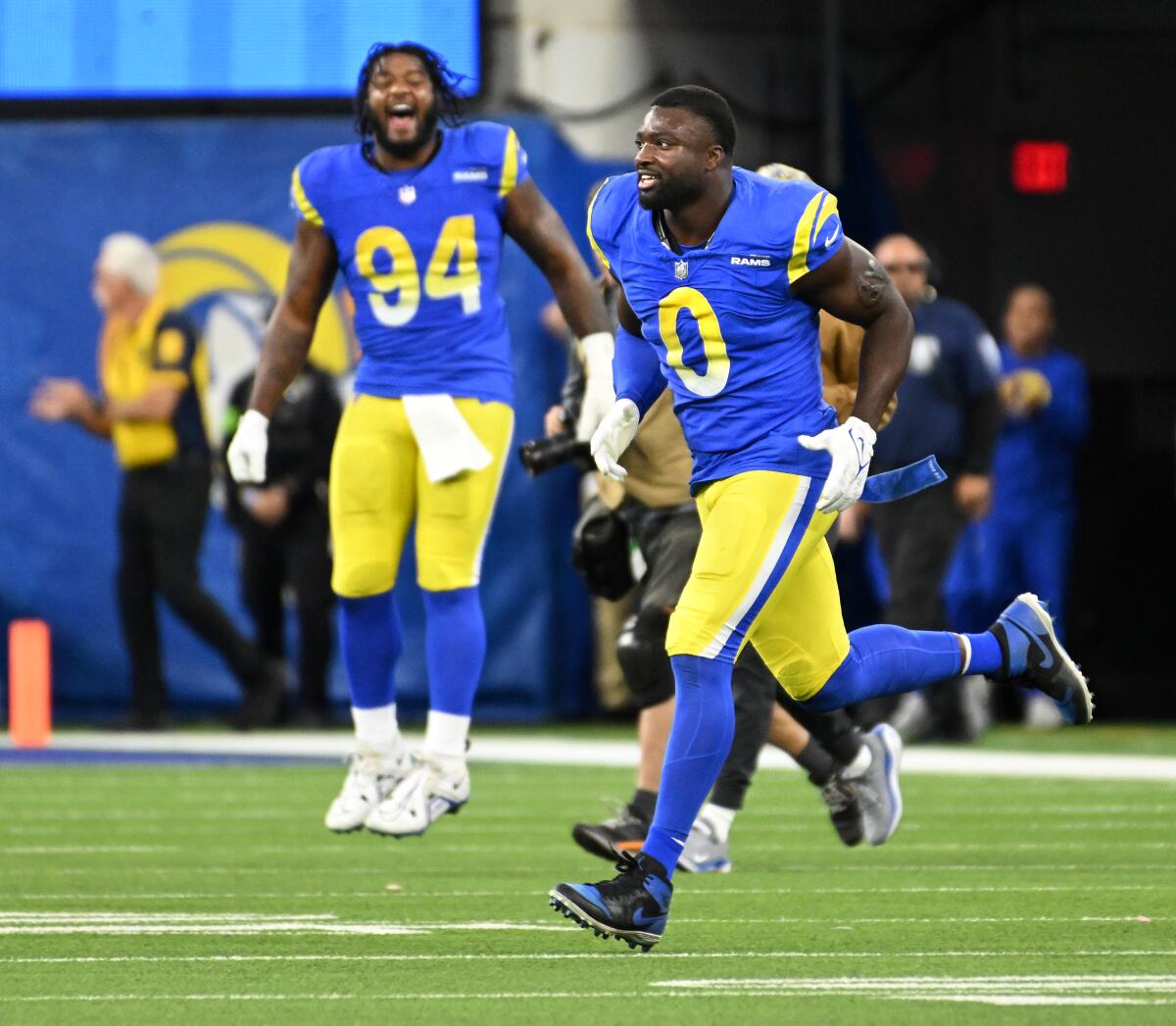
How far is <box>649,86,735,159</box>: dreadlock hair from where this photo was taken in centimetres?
559

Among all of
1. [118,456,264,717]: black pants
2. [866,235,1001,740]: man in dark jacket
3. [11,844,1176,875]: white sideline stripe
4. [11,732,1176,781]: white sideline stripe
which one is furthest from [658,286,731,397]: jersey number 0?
[118,456,264,717]: black pants

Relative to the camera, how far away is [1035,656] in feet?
20.6

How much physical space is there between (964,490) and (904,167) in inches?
168

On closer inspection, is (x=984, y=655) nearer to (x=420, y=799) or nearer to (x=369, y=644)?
(x=420, y=799)

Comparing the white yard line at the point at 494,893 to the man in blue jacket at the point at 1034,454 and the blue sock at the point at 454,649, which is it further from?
the man in blue jacket at the point at 1034,454

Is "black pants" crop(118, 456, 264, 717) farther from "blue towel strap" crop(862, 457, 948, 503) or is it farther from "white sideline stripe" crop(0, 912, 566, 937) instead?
"blue towel strap" crop(862, 457, 948, 503)

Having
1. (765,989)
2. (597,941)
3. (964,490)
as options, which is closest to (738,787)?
(597,941)

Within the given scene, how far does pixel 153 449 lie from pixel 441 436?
5.44 metres

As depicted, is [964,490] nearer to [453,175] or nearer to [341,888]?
[453,175]

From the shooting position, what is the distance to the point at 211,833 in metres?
8.03

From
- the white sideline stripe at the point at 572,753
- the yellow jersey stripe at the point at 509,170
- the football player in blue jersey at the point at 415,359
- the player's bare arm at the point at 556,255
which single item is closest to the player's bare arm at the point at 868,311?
the football player in blue jersey at the point at 415,359

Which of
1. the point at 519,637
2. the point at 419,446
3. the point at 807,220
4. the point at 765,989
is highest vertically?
the point at 807,220

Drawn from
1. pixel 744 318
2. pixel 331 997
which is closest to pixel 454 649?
pixel 744 318

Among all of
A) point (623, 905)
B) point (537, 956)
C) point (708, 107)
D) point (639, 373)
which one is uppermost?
point (708, 107)
